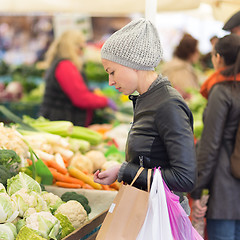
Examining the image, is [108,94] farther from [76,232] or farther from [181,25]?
[181,25]

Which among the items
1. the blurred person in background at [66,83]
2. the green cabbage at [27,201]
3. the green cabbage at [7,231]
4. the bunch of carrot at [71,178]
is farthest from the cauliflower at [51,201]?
the blurred person in background at [66,83]

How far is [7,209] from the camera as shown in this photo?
205 centimetres

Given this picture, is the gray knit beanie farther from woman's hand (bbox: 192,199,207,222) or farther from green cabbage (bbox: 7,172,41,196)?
woman's hand (bbox: 192,199,207,222)

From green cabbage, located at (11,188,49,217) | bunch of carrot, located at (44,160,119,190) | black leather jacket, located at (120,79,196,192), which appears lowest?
bunch of carrot, located at (44,160,119,190)

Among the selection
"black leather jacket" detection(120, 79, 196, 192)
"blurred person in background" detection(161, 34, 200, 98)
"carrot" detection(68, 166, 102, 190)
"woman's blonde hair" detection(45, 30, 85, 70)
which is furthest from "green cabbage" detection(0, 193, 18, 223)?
"blurred person in background" detection(161, 34, 200, 98)

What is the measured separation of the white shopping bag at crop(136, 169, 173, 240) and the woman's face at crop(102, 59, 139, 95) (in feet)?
1.49

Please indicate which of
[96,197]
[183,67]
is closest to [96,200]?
[96,197]

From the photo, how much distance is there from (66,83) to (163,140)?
136 inches

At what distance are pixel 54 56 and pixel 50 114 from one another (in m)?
0.76

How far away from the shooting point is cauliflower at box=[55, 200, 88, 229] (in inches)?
90.7

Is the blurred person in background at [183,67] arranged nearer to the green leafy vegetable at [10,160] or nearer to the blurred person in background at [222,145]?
the blurred person in background at [222,145]

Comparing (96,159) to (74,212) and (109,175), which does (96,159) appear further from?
(109,175)

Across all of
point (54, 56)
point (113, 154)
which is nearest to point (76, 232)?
point (113, 154)

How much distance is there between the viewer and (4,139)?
2.84 m
